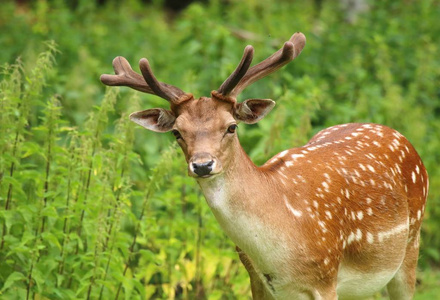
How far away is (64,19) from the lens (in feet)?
39.8

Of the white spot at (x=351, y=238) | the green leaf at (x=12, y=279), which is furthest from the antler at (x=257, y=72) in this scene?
the green leaf at (x=12, y=279)

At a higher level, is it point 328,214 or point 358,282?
point 328,214

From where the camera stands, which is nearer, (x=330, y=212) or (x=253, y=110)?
(x=253, y=110)

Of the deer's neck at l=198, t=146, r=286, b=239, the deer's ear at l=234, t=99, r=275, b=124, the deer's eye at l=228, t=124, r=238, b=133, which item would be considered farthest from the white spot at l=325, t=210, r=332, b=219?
the deer's eye at l=228, t=124, r=238, b=133

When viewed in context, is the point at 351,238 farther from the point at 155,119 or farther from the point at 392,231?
the point at 155,119

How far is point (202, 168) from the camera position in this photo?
4.52 metres

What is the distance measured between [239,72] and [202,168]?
66cm

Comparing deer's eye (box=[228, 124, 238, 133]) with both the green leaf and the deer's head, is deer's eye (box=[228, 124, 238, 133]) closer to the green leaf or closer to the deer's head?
the deer's head

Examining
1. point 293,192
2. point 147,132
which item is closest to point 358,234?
point 293,192

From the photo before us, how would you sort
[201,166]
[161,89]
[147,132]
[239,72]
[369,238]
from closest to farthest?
[201,166] → [239,72] → [161,89] → [369,238] → [147,132]

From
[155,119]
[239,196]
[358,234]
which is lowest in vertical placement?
[358,234]

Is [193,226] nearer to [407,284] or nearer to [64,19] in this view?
[407,284]

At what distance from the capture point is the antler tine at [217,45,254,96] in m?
4.80

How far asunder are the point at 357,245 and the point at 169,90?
1.61m
